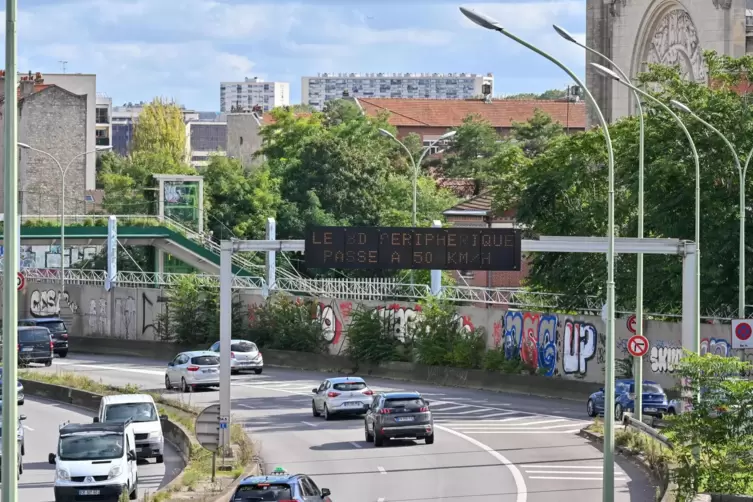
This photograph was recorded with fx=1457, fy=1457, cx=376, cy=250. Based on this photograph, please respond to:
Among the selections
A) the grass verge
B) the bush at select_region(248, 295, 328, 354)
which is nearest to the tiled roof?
the bush at select_region(248, 295, 328, 354)

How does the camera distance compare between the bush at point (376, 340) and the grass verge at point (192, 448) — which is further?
the bush at point (376, 340)

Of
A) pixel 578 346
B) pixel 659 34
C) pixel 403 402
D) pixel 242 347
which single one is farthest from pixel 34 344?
pixel 659 34

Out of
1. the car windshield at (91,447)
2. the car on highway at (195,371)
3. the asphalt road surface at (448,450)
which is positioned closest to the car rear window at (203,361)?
the car on highway at (195,371)

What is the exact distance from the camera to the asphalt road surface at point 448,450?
27.5 metres

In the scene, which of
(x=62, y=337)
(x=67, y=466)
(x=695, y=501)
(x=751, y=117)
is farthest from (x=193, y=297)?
(x=695, y=501)

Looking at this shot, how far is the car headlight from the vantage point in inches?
1086

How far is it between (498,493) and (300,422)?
48.5 feet

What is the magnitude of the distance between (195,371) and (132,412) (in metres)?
14.2

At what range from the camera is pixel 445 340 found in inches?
2071

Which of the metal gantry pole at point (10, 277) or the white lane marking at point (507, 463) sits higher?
the metal gantry pole at point (10, 277)

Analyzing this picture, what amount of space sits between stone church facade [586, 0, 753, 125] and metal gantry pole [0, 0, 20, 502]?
5752cm

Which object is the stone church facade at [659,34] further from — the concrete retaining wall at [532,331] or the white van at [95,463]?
the white van at [95,463]

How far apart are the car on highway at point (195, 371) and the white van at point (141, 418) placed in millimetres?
12819

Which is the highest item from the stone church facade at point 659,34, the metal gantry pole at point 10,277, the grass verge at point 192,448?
the stone church facade at point 659,34
